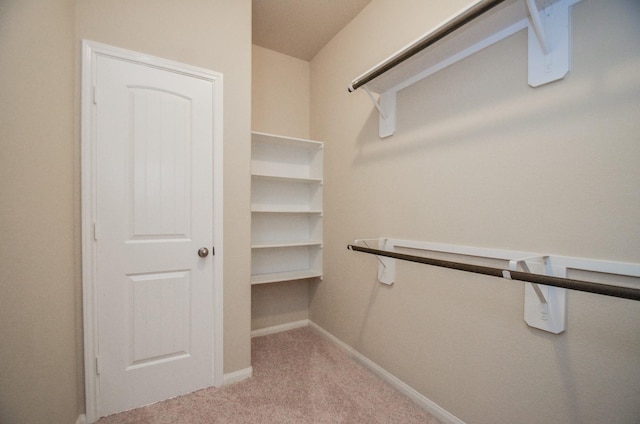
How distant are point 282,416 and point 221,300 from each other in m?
0.82

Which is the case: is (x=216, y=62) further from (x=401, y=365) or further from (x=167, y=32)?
(x=401, y=365)

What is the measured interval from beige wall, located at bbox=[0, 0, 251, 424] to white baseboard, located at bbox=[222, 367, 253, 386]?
0.12 ft

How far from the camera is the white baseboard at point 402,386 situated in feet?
4.86

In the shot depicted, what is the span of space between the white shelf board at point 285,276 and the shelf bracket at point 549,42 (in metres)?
2.15

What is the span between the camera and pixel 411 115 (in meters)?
1.72

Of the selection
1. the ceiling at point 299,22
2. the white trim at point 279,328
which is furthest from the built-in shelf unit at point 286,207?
the ceiling at point 299,22

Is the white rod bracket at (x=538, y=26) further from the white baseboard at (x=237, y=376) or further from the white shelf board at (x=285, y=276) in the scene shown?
the white baseboard at (x=237, y=376)

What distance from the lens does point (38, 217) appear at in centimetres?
112

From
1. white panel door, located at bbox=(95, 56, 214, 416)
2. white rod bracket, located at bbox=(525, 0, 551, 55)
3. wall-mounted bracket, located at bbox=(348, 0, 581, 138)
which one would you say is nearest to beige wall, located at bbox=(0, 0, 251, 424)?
white panel door, located at bbox=(95, 56, 214, 416)

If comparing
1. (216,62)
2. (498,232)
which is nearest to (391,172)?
(498,232)

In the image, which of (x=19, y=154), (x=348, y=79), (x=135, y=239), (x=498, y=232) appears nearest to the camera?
(x=19, y=154)

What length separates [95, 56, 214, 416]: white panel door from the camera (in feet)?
5.10

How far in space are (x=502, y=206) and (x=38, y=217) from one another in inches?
83.7

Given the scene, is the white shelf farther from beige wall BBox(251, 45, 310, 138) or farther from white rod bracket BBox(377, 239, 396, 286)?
beige wall BBox(251, 45, 310, 138)
